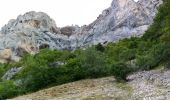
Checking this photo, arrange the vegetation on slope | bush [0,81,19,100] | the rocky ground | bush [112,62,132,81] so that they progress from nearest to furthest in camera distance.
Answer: the rocky ground
bush [112,62,132,81]
the vegetation on slope
bush [0,81,19,100]

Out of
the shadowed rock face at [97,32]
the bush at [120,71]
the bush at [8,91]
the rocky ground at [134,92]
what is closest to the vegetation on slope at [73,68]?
the bush at [8,91]

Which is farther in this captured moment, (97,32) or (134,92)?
(97,32)

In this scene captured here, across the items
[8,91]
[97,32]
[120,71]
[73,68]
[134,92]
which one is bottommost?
[134,92]

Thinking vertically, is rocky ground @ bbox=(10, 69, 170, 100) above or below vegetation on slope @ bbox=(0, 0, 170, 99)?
below

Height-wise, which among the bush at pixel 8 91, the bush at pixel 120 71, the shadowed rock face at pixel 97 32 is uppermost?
the shadowed rock face at pixel 97 32

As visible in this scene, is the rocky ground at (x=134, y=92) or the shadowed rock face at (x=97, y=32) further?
the shadowed rock face at (x=97, y=32)

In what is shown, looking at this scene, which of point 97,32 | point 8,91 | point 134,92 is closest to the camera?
point 134,92

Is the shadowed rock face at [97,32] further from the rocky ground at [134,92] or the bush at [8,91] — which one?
the rocky ground at [134,92]

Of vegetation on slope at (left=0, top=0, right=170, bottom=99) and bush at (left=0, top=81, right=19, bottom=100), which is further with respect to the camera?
bush at (left=0, top=81, right=19, bottom=100)

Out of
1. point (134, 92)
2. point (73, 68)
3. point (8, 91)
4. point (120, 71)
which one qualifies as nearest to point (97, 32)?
point (73, 68)

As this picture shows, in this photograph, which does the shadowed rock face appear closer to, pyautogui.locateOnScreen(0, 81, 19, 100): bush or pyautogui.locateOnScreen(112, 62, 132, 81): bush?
pyautogui.locateOnScreen(0, 81, 19, 100): bush

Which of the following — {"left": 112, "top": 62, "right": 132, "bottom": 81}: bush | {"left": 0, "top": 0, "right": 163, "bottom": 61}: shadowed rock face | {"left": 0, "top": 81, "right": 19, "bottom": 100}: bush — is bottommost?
{"left": 0, "top": 81, "right": 19, "bottom": 100}: bush

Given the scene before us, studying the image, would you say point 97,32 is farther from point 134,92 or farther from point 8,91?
point 134,92

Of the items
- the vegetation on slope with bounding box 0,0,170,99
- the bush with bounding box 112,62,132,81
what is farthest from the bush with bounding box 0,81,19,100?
the bush with bounding box 112,62,132,81
